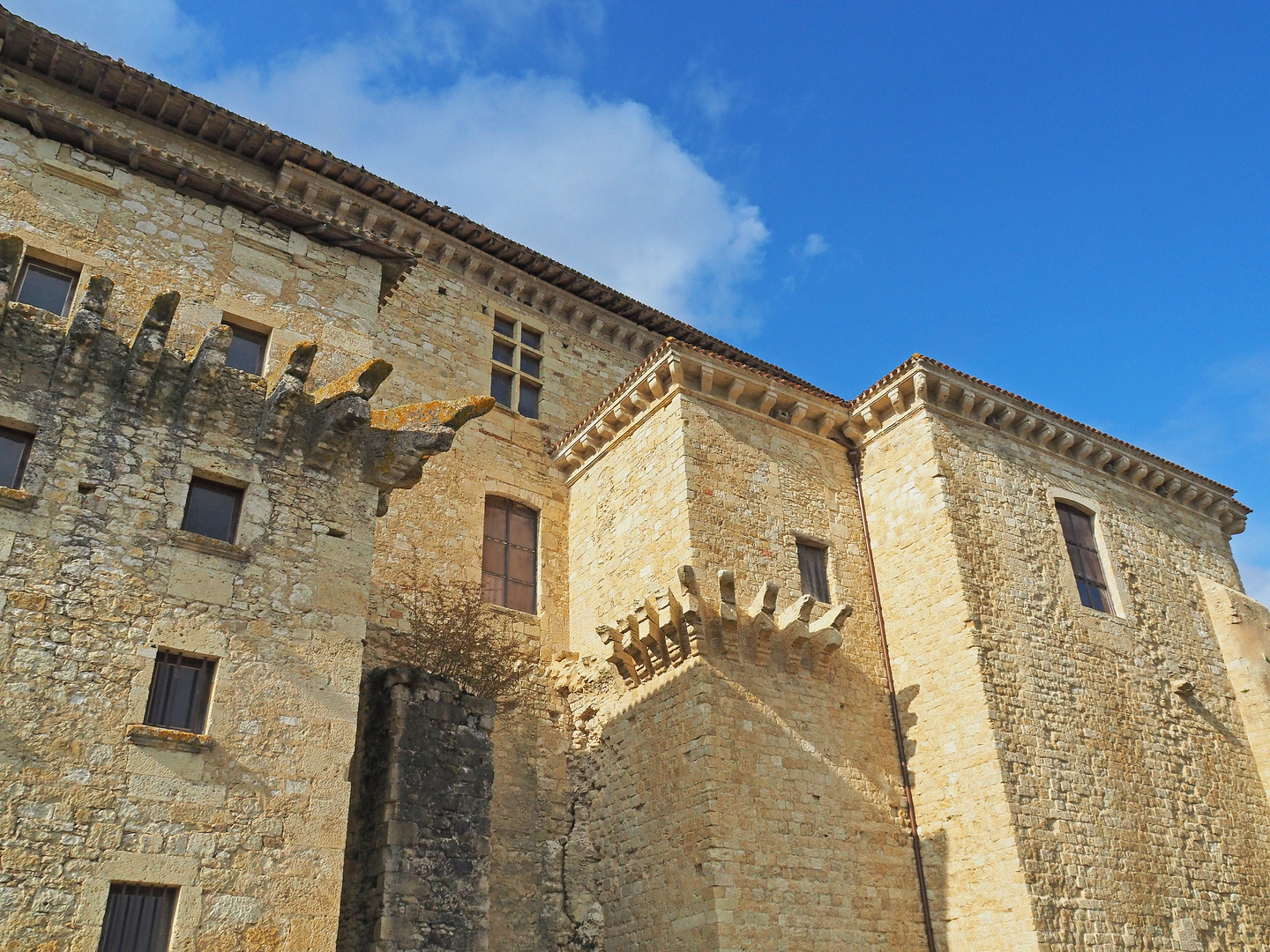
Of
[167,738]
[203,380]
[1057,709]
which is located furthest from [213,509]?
[1057,709]

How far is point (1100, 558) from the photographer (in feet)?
54.2

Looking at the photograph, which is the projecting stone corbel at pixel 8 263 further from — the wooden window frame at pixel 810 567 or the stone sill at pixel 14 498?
the wooden window frame at pixel 810 567

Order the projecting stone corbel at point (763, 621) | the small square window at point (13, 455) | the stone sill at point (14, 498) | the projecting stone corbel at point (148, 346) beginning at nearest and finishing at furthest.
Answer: the stone sill at point (14, 498) < the small square window at point (13, 455) < the projecting stone corbel at point (148, 346) < the projecting stone corbel at point (763, 621)

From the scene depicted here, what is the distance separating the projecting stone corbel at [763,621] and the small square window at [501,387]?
20.1 feet

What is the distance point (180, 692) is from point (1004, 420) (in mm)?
12719

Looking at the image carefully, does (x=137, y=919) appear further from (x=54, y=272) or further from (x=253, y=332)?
(x=54, y=272)

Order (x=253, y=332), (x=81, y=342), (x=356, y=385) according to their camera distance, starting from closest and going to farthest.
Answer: (x=81, y=342)
(x=356, y=385)
(x=253, y=332)

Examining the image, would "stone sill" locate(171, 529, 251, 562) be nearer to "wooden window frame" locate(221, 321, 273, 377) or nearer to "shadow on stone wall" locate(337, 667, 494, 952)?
"wooden window frame" locate(221, 321, 273, 377)

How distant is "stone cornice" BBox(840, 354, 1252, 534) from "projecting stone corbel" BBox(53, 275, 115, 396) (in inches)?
428

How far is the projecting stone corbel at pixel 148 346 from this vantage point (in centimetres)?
916

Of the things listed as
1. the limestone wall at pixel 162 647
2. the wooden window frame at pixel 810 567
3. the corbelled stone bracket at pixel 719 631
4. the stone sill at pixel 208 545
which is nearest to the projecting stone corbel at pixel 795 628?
the corbelled stone bracket at pixel 719 631

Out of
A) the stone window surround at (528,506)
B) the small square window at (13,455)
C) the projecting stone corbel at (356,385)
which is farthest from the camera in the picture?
the stone window surround at (528,506)

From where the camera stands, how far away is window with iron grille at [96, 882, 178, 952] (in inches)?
296

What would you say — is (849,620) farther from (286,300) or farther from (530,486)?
(286,300)
